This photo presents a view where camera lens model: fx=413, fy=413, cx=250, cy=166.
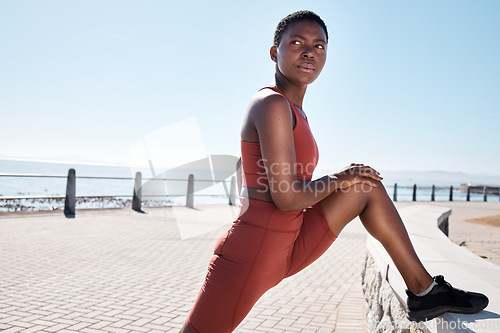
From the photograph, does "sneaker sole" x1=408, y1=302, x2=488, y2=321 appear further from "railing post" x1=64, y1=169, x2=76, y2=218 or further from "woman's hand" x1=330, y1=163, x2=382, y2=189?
"railing post" x1=64, y1=169, x2=76, y2=218

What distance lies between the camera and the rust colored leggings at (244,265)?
1643mm

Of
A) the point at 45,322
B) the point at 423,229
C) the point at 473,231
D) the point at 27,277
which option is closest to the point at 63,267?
the point at 27,277

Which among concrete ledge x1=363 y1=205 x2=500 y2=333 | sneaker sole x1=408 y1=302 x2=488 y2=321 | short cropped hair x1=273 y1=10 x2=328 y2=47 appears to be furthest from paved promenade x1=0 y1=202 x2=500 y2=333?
short cropped hair x1=273 y1=10 x2=328 y2=47

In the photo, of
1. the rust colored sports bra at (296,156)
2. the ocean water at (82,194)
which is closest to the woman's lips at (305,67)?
the rust colored sports bra at (296,156)

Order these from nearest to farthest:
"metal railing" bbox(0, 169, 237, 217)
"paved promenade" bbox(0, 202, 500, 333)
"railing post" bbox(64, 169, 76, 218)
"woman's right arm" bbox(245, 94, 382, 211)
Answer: "woman's right arm" bbox(245, 94, 382, 211) < "paved promenade" bbox(0, 202, 500, 333) < "metal railing" bbox(0, 169, 237, 217) < "railing post" bbox(64, 169, 76, 218)

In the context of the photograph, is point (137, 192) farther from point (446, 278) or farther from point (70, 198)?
point (446, 278)

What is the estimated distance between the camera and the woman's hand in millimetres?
1801

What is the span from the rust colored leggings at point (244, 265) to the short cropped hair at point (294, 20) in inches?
32.7

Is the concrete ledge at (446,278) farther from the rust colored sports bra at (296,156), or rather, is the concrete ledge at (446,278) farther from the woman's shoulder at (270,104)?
the woman's shoulder at (270,104)

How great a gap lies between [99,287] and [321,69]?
387 cm

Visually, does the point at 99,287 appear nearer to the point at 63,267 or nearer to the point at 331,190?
the point at 63,267

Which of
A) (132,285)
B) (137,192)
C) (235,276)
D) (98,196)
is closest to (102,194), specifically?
(137,192)

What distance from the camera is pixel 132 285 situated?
15.9 feet

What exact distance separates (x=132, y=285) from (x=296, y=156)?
3.75m
